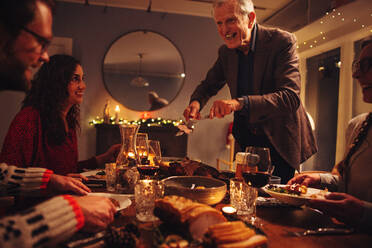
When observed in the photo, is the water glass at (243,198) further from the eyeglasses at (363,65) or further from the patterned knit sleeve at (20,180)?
the eyeglasses at (363,65)

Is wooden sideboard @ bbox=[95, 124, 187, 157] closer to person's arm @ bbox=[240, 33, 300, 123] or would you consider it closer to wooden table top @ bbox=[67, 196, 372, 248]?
person's arm @ bbox=[240, 33, 300, 123]

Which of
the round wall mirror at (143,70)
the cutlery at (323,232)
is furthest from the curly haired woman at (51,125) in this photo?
the round wall mirror at (143,70)

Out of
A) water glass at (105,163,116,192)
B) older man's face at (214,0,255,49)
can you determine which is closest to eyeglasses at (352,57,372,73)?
older man's face at (214,0,255,49)

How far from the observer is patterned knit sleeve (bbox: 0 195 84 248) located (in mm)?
571

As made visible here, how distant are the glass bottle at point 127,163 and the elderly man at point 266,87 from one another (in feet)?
1.97

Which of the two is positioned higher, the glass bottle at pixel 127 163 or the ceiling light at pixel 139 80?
the ceiling light at pixel 139 80

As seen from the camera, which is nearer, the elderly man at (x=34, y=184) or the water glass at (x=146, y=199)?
the elderly man at (x=34, y=184)

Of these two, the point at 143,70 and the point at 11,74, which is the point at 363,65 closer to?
the point at 11,74

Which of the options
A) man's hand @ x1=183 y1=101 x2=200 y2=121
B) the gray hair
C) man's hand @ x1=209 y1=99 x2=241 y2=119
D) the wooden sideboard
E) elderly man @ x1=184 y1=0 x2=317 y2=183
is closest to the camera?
man's hand @ x1=209 y1=99 x2=241 y2=119

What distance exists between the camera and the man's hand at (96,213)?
72 cm

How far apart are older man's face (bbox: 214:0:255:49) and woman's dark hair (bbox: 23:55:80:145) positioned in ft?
3.46

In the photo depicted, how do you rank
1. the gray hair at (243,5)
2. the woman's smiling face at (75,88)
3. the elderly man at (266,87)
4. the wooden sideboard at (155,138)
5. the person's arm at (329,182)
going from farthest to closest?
the wooden sideboard at (155,138) → the woman's smiling face at (75,88) → the gray hair at (243,5) → the elderly man at (266,87) → the person's arm at (329,182)

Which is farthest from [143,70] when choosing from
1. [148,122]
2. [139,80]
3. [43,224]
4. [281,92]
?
[43,224]

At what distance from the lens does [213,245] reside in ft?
2.08
